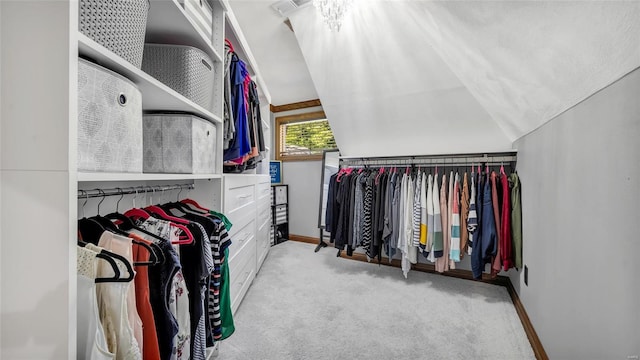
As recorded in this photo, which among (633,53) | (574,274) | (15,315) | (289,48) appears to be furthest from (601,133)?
(289,48)

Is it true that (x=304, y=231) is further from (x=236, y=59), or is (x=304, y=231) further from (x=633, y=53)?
(x=633, y=53)

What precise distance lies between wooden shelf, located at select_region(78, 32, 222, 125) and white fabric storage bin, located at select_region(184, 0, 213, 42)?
1.31 feet

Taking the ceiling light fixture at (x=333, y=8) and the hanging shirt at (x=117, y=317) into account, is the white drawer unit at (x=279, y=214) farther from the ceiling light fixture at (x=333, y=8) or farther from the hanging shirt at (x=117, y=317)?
the hanging shirt at (x=117, y=317)

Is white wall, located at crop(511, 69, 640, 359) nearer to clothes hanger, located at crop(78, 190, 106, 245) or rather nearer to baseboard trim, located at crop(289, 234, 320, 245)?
clothes hanger, located at crop(78, 190, 106, 245)

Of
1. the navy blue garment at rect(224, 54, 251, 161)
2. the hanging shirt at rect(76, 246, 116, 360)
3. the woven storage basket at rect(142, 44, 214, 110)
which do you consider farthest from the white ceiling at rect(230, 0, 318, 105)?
the hanging shirt at rect(76, 246, 116, 360)

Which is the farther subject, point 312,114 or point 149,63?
point 312,114

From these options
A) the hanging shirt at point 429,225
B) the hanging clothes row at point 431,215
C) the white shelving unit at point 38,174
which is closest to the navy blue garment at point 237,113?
the white shelving unit at point 38,174

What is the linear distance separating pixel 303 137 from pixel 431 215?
2.32m

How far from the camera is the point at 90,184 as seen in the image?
1.08 m

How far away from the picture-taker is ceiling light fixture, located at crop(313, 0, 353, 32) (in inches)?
71.8

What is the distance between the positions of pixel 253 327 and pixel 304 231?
2225mm

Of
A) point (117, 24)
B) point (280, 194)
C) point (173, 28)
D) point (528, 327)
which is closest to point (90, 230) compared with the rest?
point (117, 24)

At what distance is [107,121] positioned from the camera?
28.6 inches

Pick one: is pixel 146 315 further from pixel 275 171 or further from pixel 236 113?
pixel 275 171
